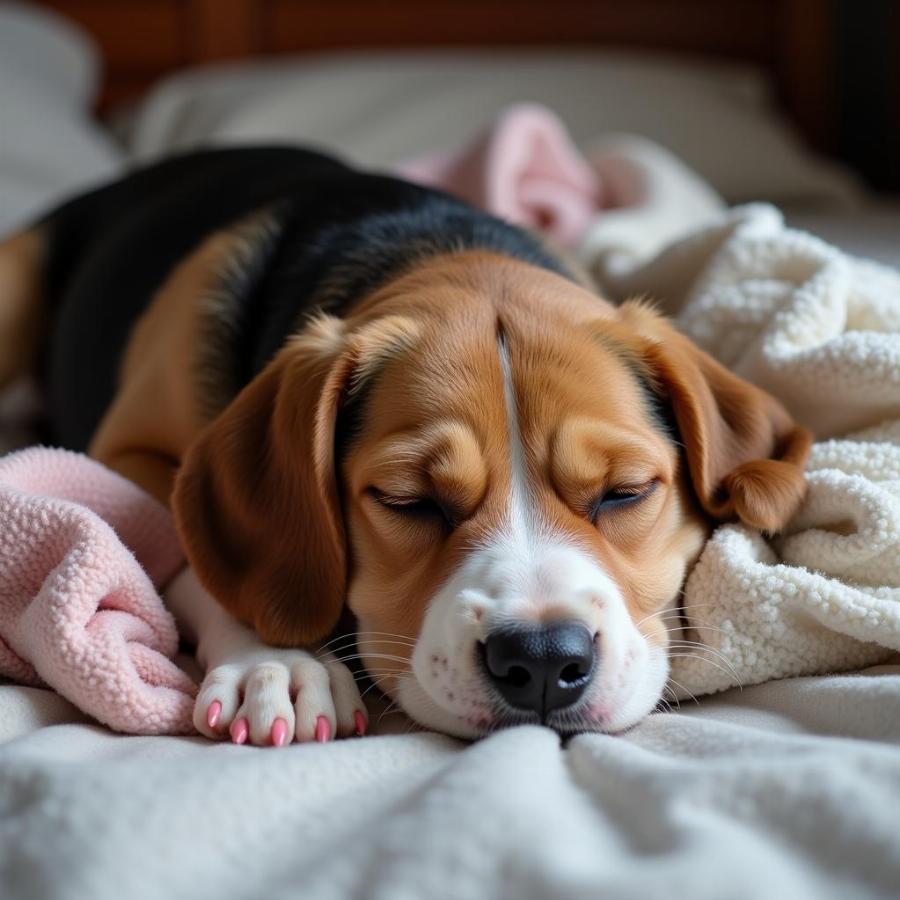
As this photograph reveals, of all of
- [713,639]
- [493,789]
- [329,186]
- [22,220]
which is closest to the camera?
[493,789]

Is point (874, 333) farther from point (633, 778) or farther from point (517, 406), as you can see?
point (633, 778)

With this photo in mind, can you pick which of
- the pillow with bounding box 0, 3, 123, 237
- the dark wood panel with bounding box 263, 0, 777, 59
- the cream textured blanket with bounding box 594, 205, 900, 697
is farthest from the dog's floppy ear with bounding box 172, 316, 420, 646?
the dark wood panel with bounding box 263, 0, 777, 59

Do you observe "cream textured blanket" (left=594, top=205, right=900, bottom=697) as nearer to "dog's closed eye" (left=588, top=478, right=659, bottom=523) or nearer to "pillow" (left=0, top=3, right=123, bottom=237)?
"dog's closed eye" (left=588, top=478, right=659, bottom=523)

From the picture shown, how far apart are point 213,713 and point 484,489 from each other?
54 centimetres

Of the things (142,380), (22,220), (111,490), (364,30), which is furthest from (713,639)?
(364,30)

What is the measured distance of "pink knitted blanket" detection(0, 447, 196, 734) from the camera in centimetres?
173

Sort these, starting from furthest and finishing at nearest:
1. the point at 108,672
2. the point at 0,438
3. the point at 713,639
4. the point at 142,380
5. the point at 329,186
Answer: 1. the point at 0,438
2. the point at 329,186
3. the point at 142,380
4. the point at 713,639
5. the point at 108,672

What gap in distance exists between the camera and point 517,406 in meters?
1.93

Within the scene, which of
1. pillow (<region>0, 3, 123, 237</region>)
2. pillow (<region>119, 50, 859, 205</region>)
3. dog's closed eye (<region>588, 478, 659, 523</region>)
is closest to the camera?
dog's closed eye (<region>588, 478, 659, 523</region>)

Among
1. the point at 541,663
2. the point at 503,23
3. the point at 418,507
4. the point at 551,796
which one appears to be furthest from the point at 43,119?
the point at 551,796

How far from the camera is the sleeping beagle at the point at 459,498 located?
171 centimetres

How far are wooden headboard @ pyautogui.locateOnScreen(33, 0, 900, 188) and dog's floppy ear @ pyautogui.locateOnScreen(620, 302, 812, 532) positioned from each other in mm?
4649

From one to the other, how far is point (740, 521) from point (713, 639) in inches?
11.7

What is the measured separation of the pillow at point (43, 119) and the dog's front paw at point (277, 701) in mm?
3283
